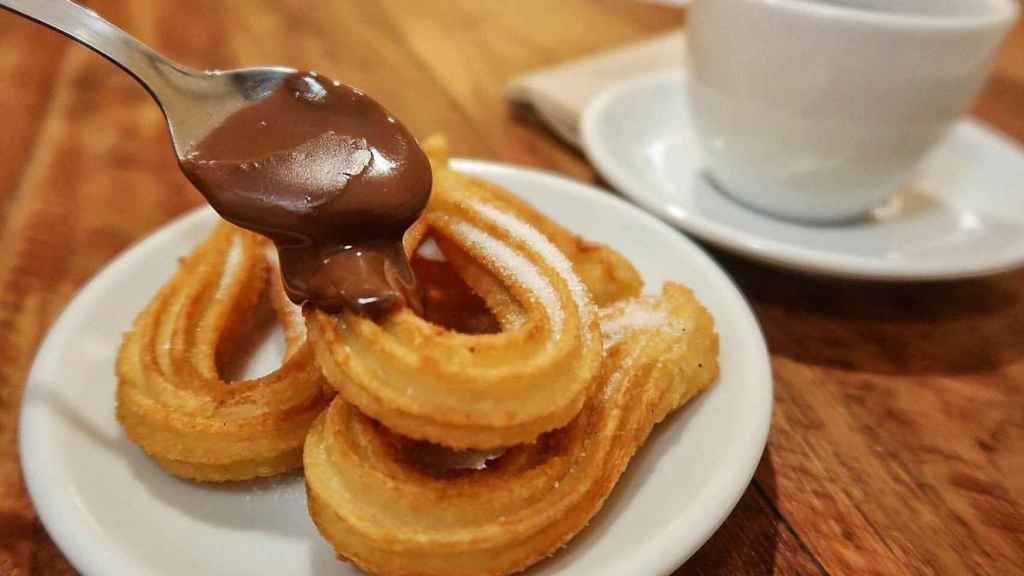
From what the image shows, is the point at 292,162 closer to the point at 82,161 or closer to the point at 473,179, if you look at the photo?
the point at 473,179

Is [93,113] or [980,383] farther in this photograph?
[93,113]

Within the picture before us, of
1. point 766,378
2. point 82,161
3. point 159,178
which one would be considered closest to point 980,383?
point 766,378

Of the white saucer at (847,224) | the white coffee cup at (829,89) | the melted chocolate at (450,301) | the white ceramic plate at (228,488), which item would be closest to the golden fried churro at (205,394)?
the white ceramic plate at (228,488)

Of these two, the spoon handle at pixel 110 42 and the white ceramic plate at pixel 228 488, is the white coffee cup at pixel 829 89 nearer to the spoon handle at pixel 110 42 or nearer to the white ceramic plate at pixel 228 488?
the white ceramic plate at pixel 228 488

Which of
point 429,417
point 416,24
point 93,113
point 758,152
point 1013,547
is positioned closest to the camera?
point 429,417

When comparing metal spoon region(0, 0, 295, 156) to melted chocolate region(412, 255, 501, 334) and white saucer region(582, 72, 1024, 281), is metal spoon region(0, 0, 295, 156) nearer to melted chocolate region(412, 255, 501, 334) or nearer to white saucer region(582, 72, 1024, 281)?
melted chocolate region(412, 255, 501, 334)

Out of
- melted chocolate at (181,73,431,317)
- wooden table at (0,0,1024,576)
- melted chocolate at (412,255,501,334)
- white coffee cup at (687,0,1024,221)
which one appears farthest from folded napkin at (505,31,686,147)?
melted chocolate at (181,73,431,317)

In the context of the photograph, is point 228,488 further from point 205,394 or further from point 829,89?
point 829,89

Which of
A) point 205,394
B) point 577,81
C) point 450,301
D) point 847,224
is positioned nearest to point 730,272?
point 847,224
